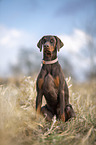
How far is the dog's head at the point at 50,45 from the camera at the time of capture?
2794 millimetres

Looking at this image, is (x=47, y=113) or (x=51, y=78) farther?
(x=47, y=113)

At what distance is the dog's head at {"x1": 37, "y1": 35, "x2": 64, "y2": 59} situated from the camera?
2794 millimetres

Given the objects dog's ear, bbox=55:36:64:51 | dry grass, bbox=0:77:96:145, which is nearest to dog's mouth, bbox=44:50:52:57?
dog's ear, bbox=55:36:64:51

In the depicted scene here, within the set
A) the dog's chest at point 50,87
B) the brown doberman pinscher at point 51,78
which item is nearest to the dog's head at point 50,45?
the brown doberman pinscher at point 51,78

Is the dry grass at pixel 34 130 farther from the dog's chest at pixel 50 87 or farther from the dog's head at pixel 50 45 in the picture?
the dog's head at pixel 50 45

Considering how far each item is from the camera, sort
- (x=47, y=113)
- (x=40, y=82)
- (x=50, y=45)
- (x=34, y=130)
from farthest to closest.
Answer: (x=47, y=113)
(x=40, y=82)
(x=50, y=45)
(x=34, y=130)

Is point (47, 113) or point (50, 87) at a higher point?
point (50, 87)

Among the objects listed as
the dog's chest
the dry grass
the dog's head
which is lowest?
the dry grass

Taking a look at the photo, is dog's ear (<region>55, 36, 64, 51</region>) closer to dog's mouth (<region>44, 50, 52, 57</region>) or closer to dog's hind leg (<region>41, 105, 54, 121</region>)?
dog's mouth (<region>44, 50, 52, 57</region>)

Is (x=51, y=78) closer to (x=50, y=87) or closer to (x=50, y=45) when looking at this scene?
(x=50, y=87)

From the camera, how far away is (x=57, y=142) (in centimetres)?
225

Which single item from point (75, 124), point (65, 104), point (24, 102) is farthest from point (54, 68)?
point (24, 102)

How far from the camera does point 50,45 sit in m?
2.81

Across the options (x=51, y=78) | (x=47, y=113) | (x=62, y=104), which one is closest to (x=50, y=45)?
(x=51, y=78)
